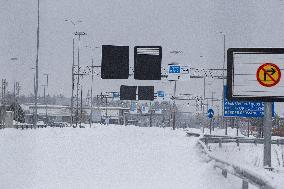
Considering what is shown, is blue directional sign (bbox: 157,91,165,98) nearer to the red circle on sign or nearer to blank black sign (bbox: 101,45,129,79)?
blank black sign (bbox: 101,45,129,79)

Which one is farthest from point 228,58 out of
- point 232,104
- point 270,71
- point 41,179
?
point 232,104

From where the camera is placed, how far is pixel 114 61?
39062 millimetres

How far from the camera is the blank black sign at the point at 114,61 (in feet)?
127

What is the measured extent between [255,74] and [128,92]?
77230mm

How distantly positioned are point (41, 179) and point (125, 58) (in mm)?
27340

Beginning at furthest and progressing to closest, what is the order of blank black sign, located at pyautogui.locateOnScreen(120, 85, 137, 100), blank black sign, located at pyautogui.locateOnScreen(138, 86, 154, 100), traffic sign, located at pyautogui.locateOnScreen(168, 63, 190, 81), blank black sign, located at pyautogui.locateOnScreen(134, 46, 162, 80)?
blank black sign, located at pyautogui.locateOnScreen(120, 85, 137, 100) < blank black sign, located at pyautogui.locateOnScreen(138, 86, 154, 100) < traffic sign, located at pyautogui.locateOnScreen(168, 63, 190, 81) < blank black sign, located at pyautogui.locateOnScreen(134, 46, 162, 80)

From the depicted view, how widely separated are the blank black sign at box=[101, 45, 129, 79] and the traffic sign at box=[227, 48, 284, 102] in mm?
29987

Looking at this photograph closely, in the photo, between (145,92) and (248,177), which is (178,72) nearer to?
(145,92)

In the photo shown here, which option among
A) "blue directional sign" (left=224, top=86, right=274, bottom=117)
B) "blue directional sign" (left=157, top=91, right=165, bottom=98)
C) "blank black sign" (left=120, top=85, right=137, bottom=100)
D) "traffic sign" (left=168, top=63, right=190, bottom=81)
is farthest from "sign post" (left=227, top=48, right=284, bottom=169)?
"blue directional sign" (left=157, top=91, right=165, bottom=98)

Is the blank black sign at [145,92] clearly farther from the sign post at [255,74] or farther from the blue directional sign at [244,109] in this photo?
the sign post at [255,74]

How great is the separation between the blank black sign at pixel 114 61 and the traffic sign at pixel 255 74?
29987 mm

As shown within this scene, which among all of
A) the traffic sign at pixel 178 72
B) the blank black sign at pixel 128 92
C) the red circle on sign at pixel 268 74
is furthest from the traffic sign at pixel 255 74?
the blank black sign at pixel 128 92

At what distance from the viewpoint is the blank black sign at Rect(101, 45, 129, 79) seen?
127 feet

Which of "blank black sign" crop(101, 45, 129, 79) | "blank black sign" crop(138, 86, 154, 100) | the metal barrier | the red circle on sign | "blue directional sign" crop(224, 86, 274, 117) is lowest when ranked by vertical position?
the metal barrier
